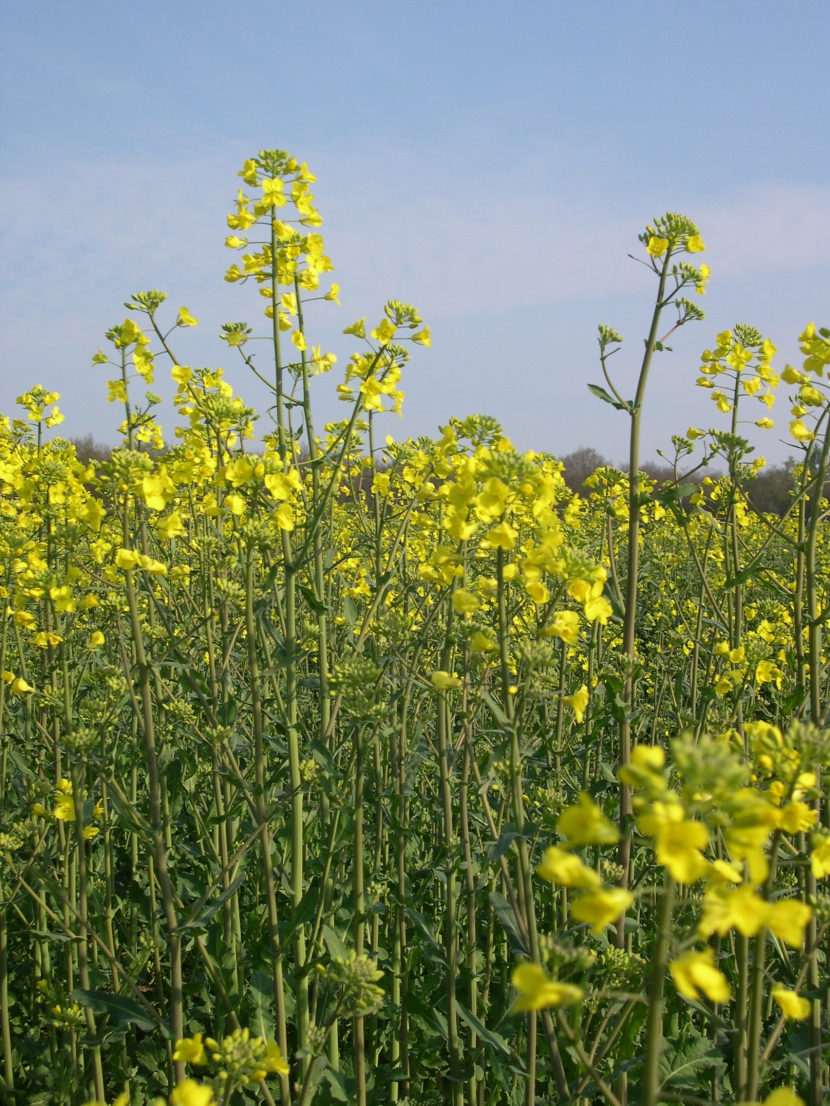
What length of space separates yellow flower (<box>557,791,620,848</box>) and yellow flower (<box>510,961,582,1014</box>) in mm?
180

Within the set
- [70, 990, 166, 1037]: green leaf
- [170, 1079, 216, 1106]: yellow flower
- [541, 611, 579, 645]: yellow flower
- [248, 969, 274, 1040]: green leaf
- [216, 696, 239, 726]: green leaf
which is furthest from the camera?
[216, 696, 239, 726]: green leaf

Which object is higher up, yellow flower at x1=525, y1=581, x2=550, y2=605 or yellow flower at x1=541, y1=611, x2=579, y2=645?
yellow flower at x1=525, y1=581, x2=550, y2=605

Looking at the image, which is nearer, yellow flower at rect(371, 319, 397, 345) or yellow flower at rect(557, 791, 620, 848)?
yellow flower at rect(557, 791, 620, 848)

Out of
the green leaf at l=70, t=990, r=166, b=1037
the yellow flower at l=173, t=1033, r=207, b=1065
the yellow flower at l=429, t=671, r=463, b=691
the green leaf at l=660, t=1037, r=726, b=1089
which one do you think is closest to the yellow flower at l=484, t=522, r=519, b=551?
the yellow flower at l=429, t=671, r=463, b=691

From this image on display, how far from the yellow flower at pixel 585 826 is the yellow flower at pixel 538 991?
18cm

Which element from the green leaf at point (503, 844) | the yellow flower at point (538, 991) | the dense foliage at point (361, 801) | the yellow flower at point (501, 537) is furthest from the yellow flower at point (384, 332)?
the yellow flower at point (538, 991)

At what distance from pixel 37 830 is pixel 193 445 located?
1.75 m

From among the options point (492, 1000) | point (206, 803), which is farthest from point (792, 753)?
point (206, 803)

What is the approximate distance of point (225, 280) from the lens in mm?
3176

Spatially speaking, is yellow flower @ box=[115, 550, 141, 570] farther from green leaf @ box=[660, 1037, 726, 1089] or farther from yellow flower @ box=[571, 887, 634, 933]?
green leaf @ box=[660, 1037, 726, 1089]

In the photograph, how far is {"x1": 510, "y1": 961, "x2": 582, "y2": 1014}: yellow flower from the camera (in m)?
0.98

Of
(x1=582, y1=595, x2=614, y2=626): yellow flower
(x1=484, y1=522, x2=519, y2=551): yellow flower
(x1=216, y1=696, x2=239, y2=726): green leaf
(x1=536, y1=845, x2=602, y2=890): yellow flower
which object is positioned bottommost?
Answer: (x1=216, y1=696, x2=239, y2=726): green leaf

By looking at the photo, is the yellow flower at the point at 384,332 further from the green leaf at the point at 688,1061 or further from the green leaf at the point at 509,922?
the green leaf at the point at 688,1061

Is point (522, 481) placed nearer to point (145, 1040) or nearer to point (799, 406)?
point (799, 406)
